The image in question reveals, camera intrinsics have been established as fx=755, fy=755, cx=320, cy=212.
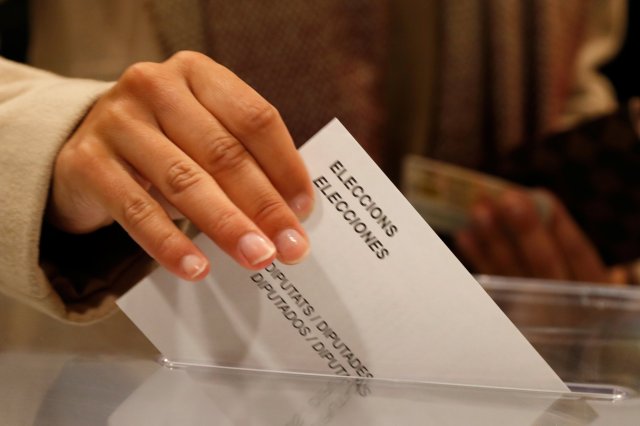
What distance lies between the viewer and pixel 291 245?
38cm

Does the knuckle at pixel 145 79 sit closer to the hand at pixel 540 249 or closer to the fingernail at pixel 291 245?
the fingernail at pixel 291 245

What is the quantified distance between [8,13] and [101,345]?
0.95ft

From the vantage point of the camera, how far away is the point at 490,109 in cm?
118

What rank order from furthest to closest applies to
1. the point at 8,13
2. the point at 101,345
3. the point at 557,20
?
the point at 557,20, the point at 8,13, the point at 101,345

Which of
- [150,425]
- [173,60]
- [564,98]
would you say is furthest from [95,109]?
[564,98]

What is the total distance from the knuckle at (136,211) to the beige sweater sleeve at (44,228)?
0.16 ft

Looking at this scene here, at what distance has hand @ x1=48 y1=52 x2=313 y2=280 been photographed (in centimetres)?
39

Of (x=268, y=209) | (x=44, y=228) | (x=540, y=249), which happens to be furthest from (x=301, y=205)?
(x=540, y=249)

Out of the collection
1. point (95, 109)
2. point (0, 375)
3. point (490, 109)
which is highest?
point (95, 109)

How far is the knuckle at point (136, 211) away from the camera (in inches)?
15.8

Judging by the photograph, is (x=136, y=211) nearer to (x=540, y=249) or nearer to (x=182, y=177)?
(x=182, y=177)

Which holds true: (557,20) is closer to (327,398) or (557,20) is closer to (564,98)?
(564,98)

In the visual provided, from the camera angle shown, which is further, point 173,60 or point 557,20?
point 557,20

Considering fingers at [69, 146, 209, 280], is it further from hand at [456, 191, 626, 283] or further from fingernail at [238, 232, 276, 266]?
hand at [456, 191, 626, 283]
